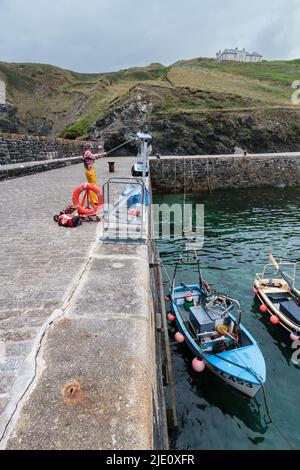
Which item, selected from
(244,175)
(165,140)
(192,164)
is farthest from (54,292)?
(165,140)

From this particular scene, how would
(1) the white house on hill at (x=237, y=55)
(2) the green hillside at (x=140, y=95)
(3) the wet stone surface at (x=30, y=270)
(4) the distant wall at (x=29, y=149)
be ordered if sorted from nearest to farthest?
(3) the wet stone surface at (x=30, y=270) < (4) the distant wall at (x=29, y=149) < (2) the green hillside at (x=140, y=95) < (1) the white house on hill at (x=237, y=55)

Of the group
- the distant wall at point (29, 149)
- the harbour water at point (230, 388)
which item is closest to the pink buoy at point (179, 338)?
the harbour water at point (230, 388)

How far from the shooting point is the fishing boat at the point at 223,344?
620 cm

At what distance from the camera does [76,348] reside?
2.90 m

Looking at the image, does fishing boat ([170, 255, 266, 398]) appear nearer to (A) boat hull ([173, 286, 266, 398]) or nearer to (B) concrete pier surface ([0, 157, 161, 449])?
(A) boat hull ([173, 286, 266, 398])

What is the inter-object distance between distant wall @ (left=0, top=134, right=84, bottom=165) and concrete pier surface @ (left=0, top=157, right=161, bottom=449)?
12.4 metres

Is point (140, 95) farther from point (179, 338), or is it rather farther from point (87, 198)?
point (179, 338)

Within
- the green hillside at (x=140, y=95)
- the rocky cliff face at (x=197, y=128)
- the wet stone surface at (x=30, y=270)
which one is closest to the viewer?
the wet stone surface at (x=30, y=270)

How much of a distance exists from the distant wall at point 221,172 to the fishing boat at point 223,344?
77.4ft

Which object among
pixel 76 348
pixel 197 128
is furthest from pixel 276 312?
pixel 197 128

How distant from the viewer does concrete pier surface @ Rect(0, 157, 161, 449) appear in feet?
6.93

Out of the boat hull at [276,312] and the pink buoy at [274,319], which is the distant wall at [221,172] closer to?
the boat hull at [276,312]

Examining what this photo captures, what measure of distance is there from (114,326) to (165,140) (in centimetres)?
3803
